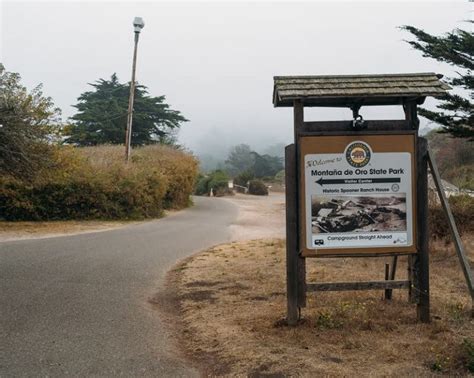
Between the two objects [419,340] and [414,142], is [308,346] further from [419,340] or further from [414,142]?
[414,142]

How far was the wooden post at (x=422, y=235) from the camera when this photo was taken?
5.47m

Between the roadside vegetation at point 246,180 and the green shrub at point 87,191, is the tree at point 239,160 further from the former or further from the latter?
the green shrub at point 87,191

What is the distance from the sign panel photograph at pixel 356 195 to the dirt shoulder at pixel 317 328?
2.96ft

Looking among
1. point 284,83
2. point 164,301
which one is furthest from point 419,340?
point 164,301

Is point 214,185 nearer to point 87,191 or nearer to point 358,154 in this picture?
point 87,191

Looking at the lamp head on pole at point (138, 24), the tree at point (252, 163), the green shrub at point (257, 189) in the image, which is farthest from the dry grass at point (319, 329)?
the tree at point (252, 163)

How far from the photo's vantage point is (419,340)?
16.0 ft

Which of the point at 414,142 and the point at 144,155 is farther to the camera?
the point at 144,155

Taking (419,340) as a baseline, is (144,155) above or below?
above

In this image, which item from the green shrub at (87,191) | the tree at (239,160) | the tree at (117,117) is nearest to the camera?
the green shrub at (87,191)

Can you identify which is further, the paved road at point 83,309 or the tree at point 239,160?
the tree at point 239,160

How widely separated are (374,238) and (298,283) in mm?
1019

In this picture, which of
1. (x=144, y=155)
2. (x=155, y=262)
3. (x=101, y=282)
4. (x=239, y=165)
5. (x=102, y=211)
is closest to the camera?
(x=101, y=282)

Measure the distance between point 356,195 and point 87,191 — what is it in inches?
617
